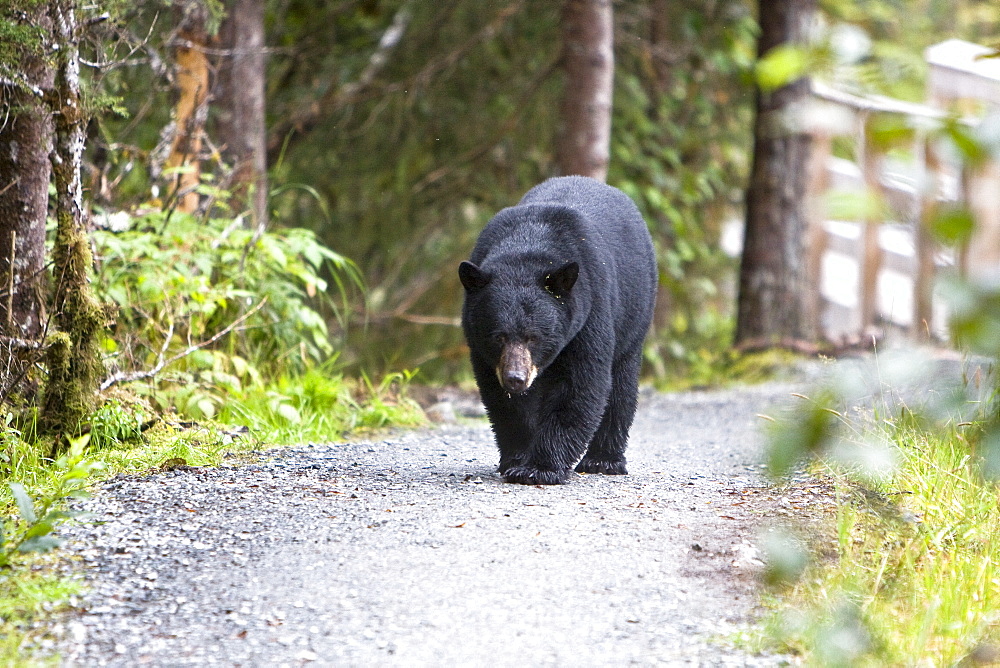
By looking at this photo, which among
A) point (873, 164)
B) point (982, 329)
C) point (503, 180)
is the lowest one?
point (503, 180)

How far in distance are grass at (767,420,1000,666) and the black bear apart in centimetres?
116

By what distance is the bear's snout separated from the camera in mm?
4414

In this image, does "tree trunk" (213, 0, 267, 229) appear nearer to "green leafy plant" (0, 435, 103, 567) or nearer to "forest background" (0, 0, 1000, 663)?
"forest background" (0, 0, 1000, 663)

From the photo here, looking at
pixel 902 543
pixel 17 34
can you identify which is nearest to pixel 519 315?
pixel 902 543

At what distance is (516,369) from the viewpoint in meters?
4.42

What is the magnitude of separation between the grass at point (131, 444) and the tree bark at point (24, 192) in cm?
56

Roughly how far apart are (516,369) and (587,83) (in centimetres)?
477

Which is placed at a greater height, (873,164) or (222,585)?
(873,164)

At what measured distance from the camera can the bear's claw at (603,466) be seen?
5141 mm

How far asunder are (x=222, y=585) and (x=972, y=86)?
235 inches

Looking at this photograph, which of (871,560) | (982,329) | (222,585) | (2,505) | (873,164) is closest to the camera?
(982,329)

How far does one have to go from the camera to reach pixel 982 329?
1121mm

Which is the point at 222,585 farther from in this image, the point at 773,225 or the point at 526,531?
the point at 773,225

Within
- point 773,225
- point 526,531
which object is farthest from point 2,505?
point 773,225
